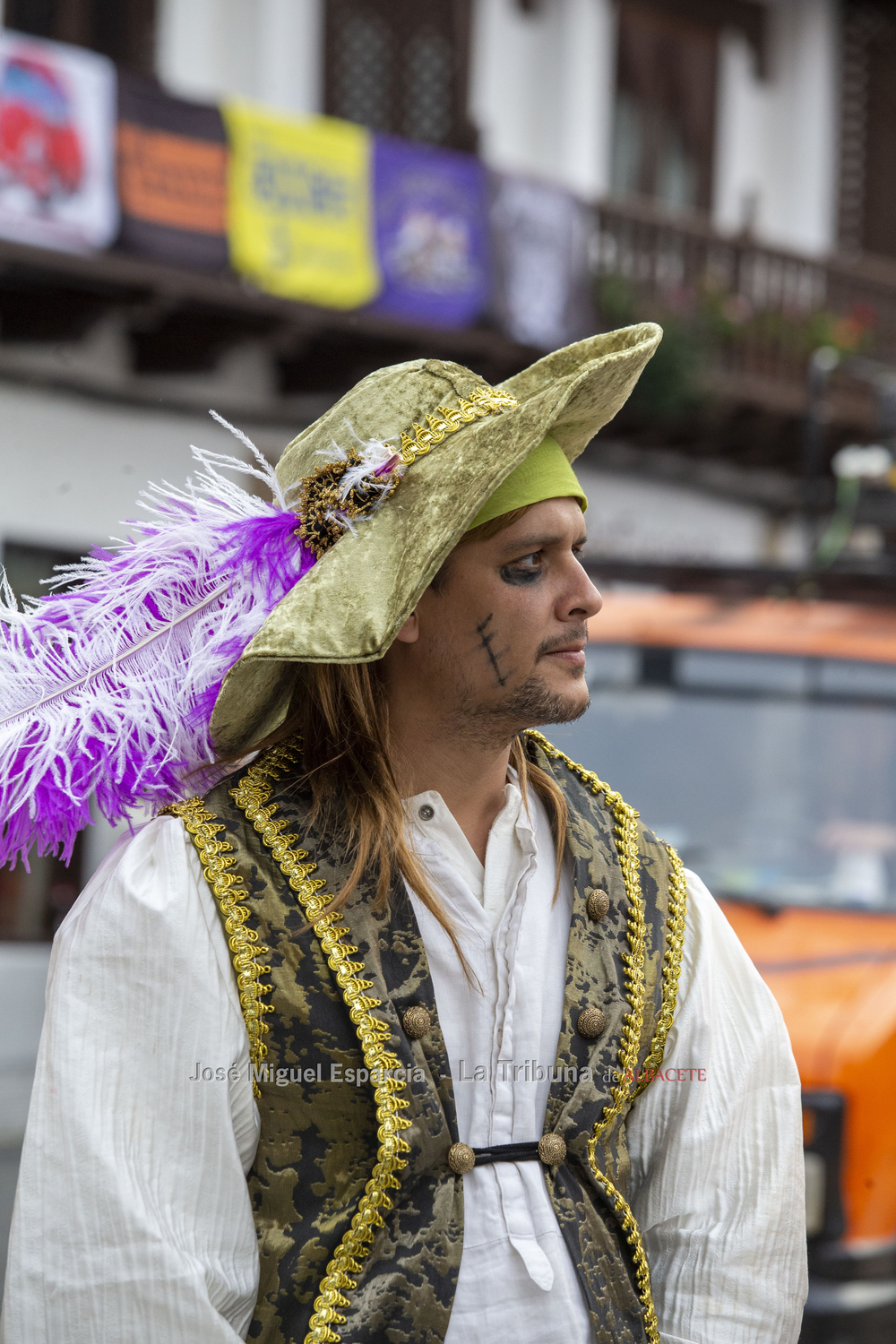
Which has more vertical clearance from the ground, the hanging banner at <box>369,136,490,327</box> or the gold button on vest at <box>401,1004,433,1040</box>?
the hanging banner at <box>369,136,490,327</box>

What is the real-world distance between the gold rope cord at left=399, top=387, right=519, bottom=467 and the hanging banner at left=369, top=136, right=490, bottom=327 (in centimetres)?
784

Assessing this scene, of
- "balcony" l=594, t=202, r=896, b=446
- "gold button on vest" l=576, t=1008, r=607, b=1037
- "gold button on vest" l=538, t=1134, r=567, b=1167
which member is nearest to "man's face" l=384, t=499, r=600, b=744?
"gold button on vest" l=576, t=1008, r=607, b=1037

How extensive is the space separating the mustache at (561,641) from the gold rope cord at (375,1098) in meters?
0.36

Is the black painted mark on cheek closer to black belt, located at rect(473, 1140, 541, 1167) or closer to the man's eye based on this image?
the man's eye

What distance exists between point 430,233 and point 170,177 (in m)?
1.83

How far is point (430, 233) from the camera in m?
9.56

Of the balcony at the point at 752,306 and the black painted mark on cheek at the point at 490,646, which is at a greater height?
the balcony at the point at 752,306

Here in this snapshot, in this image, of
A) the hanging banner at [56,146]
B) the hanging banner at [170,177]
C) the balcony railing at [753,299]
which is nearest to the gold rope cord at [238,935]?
the hanging banner at [56,146]

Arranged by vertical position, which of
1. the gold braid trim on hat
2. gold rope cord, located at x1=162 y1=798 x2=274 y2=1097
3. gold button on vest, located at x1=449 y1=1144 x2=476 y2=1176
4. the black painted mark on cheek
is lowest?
gold button on vest, located at x1=449 y1=1144 x2=476 y2=1176

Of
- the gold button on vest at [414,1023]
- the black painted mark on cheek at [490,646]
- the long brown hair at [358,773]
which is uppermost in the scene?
the black painted mark on cheek at [490,646]

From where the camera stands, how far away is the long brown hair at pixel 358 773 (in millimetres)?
1725

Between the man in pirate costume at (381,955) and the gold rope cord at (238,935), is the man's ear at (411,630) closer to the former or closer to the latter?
the man in pirate costume at (381,955)

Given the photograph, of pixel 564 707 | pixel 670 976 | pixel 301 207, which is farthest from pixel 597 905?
pixel 301 207

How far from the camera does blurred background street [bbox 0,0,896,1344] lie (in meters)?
3.68
